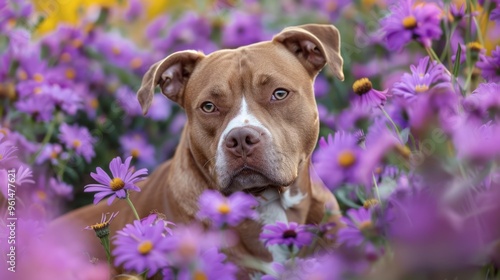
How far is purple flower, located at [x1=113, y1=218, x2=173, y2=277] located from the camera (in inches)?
76.7

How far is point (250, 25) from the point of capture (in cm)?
570

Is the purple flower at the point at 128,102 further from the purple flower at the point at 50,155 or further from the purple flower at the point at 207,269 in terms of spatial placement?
the purple flower at the point at 207,269

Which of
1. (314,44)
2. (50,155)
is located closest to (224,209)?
(314,44)

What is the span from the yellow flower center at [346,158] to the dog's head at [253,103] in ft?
3.61

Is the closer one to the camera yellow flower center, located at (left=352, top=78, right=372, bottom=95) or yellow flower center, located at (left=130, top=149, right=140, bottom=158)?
yellow flower center, located at (left=352, top=78, right=372, bottom=95)

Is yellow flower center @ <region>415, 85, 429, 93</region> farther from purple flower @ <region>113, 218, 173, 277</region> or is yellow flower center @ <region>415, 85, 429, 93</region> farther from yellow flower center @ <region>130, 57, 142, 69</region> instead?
yellow flower center @ <region>130, 57, 142, 69</region>

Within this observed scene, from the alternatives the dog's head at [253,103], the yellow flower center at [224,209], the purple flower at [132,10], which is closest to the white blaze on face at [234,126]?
the dog's head at [253,103]

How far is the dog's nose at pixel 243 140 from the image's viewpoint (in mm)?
3108

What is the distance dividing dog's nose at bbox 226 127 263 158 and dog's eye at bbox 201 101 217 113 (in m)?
0.33

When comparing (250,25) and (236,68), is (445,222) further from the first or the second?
(250,25)

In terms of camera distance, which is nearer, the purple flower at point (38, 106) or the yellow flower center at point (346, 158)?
the yellow flower center at point (346, 158)

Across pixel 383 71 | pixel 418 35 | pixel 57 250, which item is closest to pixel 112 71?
pixel 383 71

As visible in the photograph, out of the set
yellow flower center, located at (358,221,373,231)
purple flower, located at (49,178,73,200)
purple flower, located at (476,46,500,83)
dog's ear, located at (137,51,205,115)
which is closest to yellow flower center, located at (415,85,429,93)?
purple flower, located at (476,46,500,83)

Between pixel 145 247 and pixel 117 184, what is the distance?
484mm
